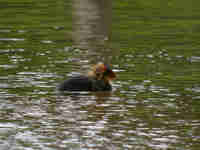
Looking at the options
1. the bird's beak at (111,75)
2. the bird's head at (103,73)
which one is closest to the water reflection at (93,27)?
the bird's head at (103,73)

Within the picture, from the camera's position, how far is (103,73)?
1512cm

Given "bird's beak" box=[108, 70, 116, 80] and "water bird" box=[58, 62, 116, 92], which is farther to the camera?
"bird's beak" box=[108, 70, 116, 80]

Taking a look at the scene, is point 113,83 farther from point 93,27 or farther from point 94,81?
point 93,27

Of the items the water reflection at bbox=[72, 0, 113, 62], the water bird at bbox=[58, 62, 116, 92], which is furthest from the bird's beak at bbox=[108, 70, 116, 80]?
the water reflection at bbox=[72, 0, 113, 62]

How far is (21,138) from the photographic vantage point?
36.3 ft

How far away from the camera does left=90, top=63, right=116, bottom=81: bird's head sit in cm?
1509

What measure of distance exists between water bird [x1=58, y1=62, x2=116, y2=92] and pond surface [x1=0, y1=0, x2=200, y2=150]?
8.0 inches

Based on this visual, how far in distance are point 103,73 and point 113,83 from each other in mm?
586

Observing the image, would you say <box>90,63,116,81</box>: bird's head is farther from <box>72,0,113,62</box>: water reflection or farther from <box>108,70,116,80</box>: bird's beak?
<box>72,0,113,62</box>: water reflection

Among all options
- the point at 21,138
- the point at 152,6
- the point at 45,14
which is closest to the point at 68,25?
the point at 45,14

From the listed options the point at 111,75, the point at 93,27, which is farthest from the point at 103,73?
the point at 93,27

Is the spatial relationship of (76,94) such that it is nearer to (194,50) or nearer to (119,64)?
(119,64)

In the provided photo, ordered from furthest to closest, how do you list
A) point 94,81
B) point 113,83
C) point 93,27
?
point 93,27 → point 113,83 → point 94,81

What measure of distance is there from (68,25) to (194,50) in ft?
21.2
